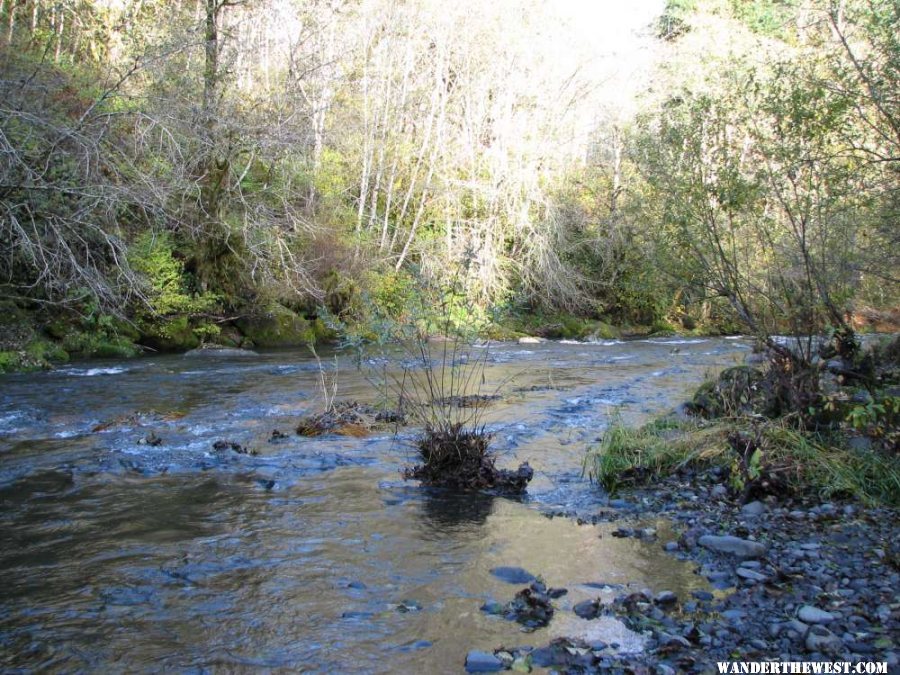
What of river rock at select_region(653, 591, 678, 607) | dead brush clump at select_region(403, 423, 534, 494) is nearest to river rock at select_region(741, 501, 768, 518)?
river rock at select_region(653, 591, 678, 607)

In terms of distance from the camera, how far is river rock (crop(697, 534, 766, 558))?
17.4ft

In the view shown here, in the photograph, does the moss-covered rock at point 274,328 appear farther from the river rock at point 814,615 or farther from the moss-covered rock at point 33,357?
the river rock at point 814,615

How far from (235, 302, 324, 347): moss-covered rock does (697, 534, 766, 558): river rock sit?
1662 centimetres

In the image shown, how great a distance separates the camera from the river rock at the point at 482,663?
3.98 m

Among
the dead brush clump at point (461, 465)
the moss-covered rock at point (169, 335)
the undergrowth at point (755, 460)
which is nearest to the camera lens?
the undergrowth at point (755, 460)

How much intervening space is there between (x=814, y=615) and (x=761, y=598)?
0.40 meters

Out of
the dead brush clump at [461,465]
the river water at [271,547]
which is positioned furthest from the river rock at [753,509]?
the dead brush clump at [461,465]

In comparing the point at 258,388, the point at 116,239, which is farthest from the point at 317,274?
the point at 116,239

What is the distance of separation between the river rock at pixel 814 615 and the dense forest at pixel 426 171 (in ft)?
13.2

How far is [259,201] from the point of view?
20312 millimetres

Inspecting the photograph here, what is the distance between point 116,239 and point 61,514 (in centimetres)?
638

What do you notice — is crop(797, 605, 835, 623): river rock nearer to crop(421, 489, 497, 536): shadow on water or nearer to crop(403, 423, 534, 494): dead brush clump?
crop(421, 489, 497, 536): shadow on water

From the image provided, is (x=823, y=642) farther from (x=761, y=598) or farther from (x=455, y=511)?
(x=455, y=511)

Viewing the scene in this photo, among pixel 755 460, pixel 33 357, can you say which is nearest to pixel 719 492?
pixel 755 460
